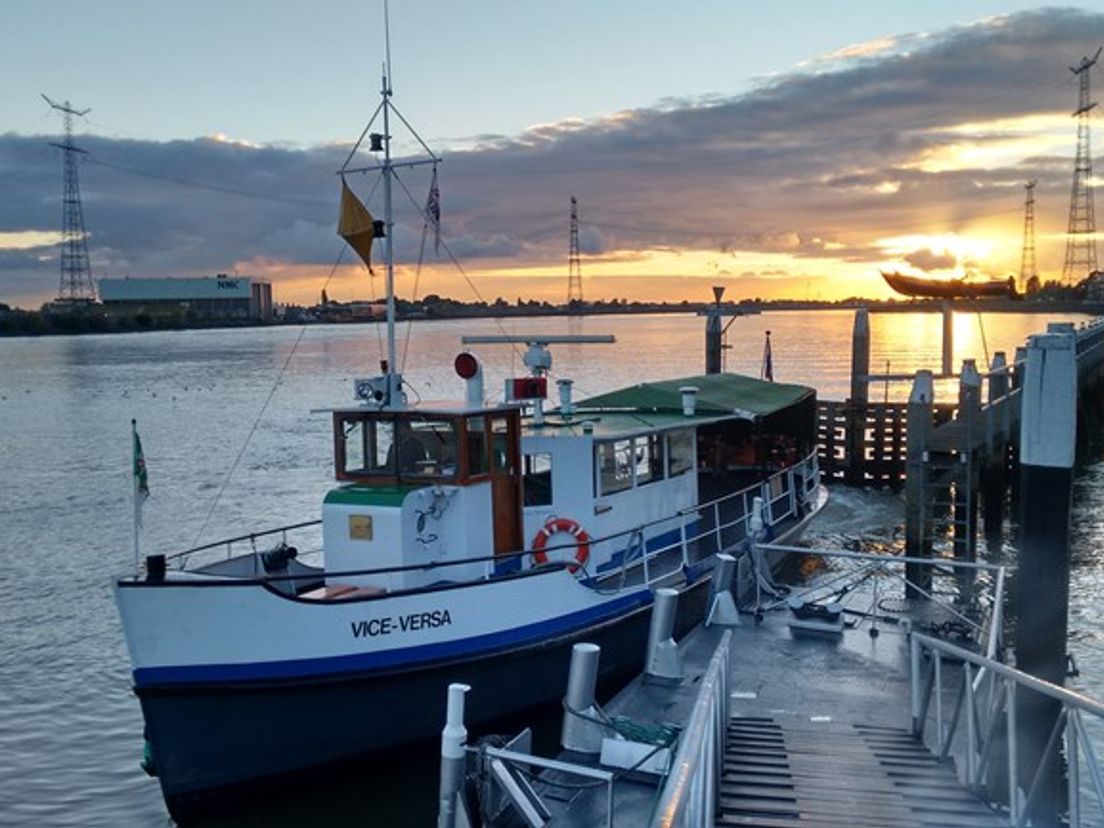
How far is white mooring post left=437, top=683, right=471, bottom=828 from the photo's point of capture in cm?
776

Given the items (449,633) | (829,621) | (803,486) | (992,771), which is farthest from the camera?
(803,486)

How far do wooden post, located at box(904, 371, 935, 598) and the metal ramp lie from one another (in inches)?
383

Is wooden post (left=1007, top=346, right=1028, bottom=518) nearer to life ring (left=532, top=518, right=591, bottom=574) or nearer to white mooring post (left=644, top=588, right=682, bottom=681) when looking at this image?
life ring (left=532, top=518, right=591, bottom=574)

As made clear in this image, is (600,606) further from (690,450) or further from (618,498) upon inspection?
(690,450)

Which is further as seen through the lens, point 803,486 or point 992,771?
point 803,486

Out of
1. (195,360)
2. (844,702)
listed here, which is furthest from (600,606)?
(195,360)

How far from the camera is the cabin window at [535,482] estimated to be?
13.8 meters

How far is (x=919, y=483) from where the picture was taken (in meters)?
18.2

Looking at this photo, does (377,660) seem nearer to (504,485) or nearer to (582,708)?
(582,708)

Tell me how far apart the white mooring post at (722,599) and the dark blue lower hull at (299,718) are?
2236 millimetres

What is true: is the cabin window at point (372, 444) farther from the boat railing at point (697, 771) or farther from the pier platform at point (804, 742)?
the boat railing at point (697, 771)

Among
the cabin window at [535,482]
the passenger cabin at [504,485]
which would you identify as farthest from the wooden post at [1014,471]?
the cabin window at [535,482]

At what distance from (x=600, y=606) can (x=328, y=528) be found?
3.62 metres

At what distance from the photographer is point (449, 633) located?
1130 cm
